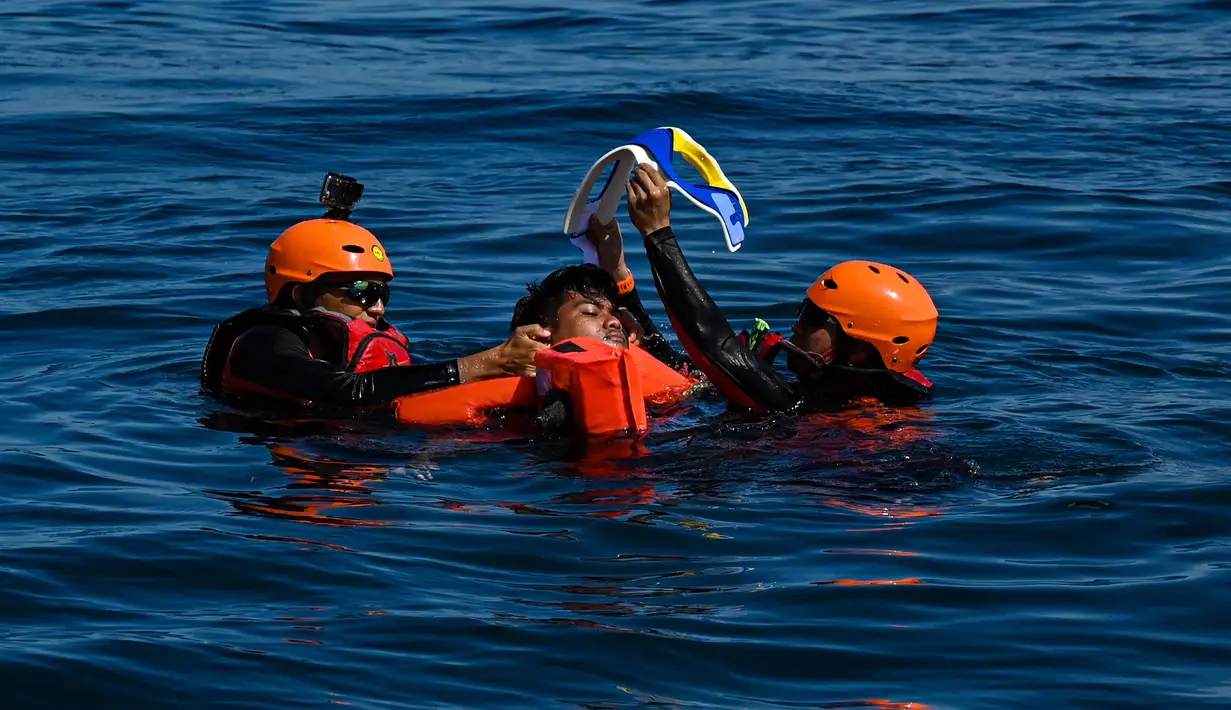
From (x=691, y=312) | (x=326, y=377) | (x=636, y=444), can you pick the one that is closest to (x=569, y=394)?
(x=636, y=444)

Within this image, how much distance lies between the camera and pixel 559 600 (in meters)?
6.22

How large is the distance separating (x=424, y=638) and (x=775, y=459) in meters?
2.79

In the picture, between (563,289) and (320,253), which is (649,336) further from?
(320,253)

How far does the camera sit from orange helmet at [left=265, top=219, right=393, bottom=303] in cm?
931

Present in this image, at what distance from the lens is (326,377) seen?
873cm

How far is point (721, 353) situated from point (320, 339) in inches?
91.8

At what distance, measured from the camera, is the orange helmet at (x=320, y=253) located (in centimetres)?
931

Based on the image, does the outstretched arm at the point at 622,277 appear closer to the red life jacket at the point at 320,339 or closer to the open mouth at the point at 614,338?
the open mouth at the point at 614,338

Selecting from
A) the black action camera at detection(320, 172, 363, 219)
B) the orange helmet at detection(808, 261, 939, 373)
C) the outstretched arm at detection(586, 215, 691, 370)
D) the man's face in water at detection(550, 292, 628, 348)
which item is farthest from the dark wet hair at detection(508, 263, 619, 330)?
the black action camera at detection(320, 172, 363, 219)

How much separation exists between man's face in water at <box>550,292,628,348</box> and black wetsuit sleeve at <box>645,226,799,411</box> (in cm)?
55

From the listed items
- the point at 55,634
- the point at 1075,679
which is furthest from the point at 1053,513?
the point at 55,634

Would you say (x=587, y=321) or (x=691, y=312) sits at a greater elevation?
(x=691, y=312)

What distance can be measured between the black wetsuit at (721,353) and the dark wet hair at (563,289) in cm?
64

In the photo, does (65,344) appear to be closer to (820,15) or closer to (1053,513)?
(1053,513)
